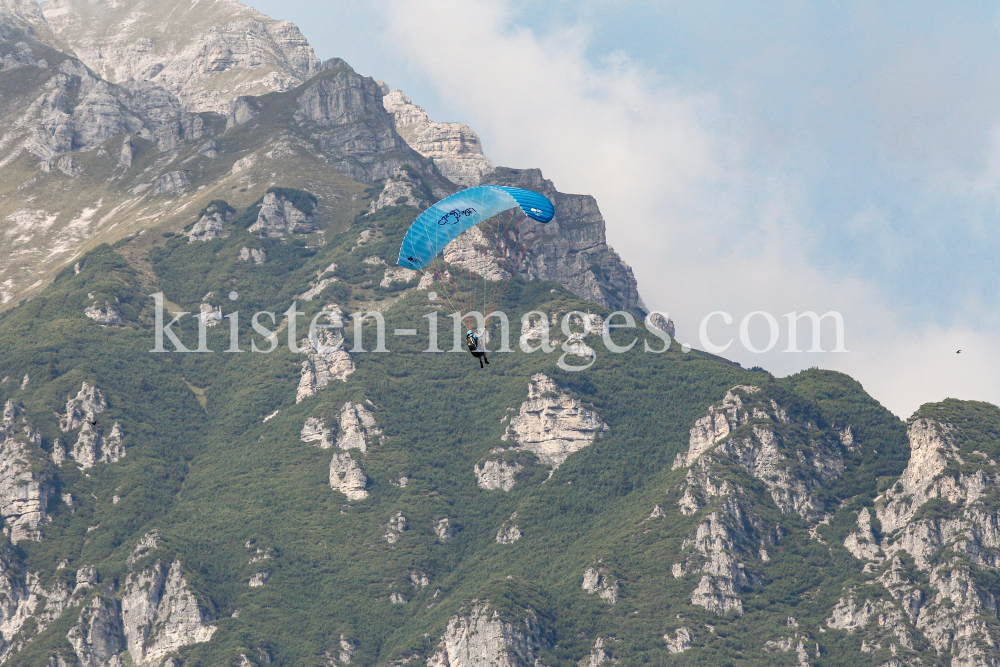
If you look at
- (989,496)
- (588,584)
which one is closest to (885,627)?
(989,496)

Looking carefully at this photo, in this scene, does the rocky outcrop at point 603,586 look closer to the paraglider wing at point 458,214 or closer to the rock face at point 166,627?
the rock face at point 166,627

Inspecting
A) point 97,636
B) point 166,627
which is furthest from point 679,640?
point 97,636

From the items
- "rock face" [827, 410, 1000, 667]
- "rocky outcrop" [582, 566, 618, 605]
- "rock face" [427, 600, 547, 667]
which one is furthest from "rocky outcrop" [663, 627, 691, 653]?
"rock face" [827, 410, 1000, 667]

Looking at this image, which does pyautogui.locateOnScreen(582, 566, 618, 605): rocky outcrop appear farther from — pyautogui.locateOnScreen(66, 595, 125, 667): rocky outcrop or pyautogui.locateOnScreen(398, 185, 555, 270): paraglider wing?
pyautogui.locateOnScreen(398, 185, 555, 270): paraglider wing

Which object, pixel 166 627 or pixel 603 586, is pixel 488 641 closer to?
pixel 603 586

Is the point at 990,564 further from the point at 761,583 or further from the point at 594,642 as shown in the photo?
the point at 594,642

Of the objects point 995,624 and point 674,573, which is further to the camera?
point 674,573
